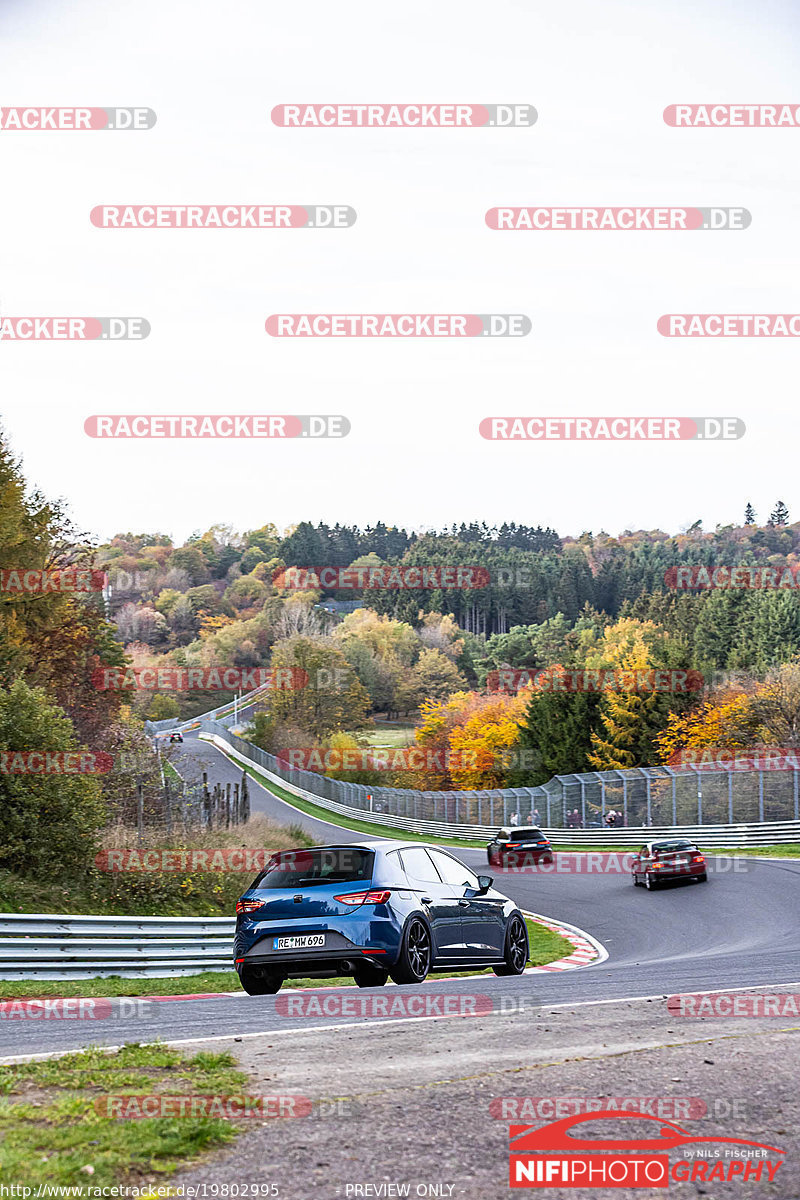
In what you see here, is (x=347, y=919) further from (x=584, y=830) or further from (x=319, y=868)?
(x=584, y=830)

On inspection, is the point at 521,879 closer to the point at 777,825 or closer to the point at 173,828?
the point at 777,825

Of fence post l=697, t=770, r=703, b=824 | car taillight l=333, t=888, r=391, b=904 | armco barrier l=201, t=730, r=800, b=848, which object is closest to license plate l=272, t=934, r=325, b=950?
car taillight l=333, t=888, r=391, b=904

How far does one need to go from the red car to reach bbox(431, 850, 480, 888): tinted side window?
16.8m

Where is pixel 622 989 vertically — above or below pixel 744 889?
above

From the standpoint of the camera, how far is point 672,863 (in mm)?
27766

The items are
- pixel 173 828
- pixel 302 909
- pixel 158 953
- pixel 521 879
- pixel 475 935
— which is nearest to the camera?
pixel 302 909

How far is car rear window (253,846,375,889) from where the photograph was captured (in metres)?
10.5

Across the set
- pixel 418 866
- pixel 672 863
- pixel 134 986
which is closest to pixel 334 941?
pixel 418 866

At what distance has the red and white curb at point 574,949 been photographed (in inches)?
639

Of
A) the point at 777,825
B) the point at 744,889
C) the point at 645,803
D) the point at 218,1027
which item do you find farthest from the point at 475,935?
the point at 645,803

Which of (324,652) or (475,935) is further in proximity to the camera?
(324,652)

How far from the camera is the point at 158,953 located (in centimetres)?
1463

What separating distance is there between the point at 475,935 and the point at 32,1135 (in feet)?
23.9

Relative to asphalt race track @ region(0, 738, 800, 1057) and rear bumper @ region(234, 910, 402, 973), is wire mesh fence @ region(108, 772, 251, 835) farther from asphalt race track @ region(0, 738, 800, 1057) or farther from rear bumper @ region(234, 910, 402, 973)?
rear bumper @ region(234, 910, 402, 973)
